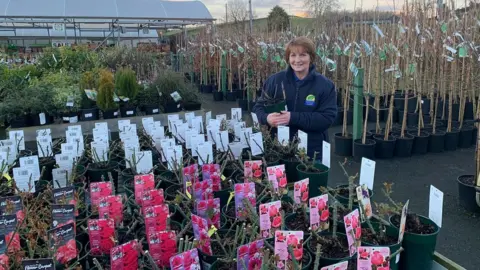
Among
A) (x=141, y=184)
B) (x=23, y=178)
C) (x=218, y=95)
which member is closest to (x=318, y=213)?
(x=141, y=184)

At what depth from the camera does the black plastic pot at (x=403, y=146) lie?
183 inches

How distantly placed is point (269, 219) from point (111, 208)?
0.69 meters

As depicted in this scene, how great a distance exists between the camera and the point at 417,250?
1.56m

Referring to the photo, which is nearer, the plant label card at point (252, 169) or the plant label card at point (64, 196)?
the plant label card at point (64, 196)

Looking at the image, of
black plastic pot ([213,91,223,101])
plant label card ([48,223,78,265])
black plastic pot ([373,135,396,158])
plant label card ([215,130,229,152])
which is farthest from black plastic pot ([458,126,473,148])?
black plastic pot ([213,91,223,101])

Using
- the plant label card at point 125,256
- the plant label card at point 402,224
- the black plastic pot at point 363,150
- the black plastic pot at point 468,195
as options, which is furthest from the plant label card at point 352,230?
the black plastic pot at point 363,150

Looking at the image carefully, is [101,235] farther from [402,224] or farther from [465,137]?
[465,137]

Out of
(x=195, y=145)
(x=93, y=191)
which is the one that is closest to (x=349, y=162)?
(x=195, y=145)

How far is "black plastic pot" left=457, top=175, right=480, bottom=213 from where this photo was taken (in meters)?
3.17

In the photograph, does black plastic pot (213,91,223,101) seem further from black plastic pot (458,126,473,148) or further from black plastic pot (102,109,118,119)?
black plastic pot (458,126,473,148)

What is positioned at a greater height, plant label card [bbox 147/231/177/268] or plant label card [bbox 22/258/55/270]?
plant label card [bbox 22/258/55/270]

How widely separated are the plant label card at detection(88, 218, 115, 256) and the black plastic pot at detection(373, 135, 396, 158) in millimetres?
3679

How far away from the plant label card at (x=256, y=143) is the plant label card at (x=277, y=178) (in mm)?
705

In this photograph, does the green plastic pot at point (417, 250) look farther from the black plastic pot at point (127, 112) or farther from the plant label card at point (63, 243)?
the black plastic pot at point (127, 112)
